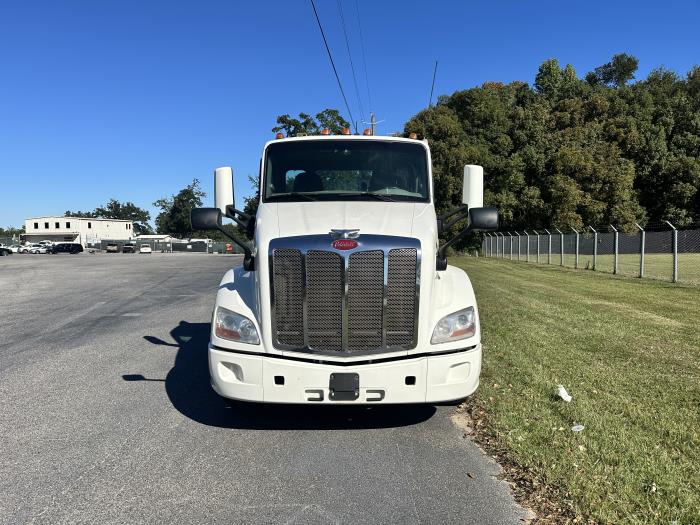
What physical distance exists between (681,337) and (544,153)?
39.9 meters

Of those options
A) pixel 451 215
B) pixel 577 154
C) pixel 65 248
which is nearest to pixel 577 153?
pixel 577 154

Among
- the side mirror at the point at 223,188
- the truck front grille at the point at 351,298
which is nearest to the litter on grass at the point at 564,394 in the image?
the truck front grille at the point at 351,298

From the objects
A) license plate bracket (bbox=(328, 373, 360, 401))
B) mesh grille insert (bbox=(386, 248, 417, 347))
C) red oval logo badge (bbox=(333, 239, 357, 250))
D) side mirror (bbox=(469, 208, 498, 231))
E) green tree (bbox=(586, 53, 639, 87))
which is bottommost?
license plate bracket (bbox=(328, 373, 360, 401))

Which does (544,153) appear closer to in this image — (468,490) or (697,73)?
(697,73)

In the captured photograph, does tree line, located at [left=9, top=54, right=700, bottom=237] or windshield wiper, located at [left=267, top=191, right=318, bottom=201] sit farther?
tree line, located at [left=9, top=54, right=700, bottom=237]

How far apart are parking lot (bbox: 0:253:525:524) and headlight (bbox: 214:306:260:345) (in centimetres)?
84

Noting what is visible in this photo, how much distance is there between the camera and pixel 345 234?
4172 mm

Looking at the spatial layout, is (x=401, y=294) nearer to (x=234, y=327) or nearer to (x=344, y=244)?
(x=344, y=244)

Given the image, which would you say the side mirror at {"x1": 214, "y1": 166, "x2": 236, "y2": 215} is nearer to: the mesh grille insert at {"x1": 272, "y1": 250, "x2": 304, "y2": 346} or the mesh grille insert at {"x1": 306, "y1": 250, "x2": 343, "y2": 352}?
the mesh grille insert at {"x1": 272, "y1": 250, "x2": 304, "y2": 346}

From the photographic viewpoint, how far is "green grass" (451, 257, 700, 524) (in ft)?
10.9

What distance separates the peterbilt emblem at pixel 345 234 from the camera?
416cm

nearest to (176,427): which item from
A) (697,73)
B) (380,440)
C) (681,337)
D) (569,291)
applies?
(380,440)

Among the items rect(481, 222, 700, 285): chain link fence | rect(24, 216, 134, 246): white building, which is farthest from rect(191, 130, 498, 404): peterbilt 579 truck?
rect(24, 216, 134, 246): white building

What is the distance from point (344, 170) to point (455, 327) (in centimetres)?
211
